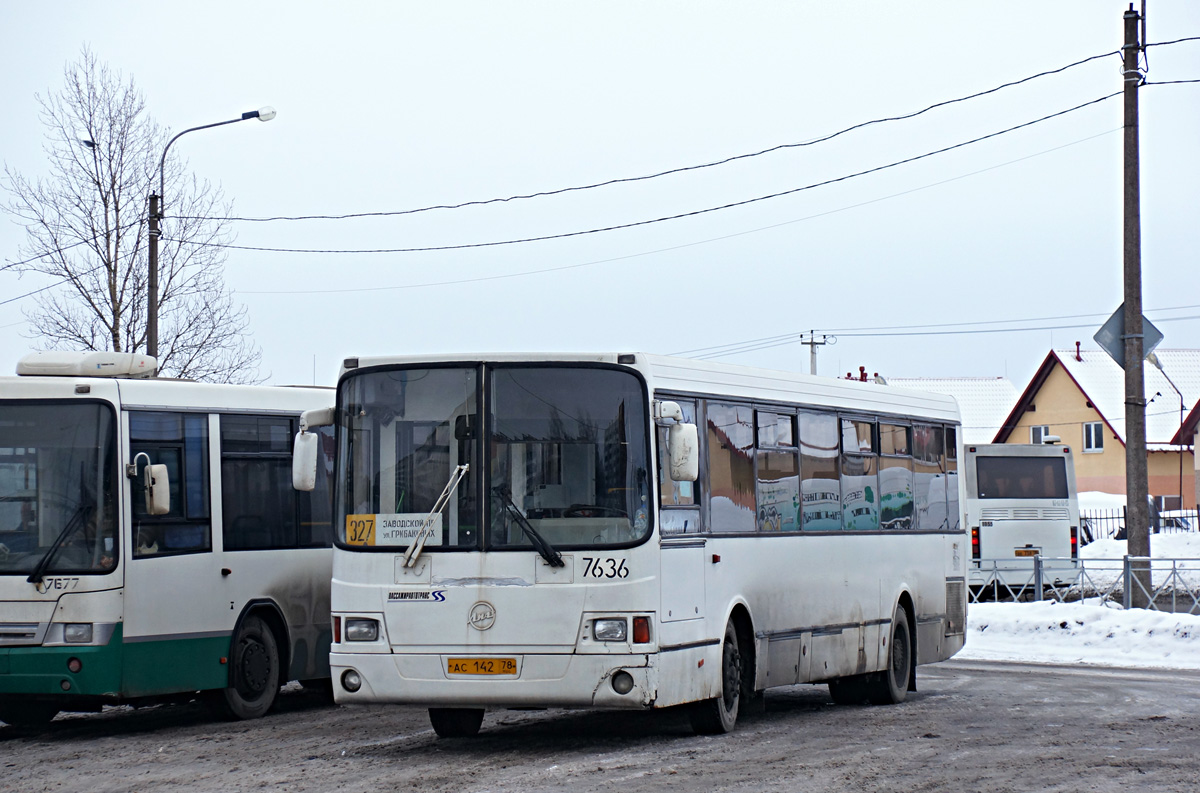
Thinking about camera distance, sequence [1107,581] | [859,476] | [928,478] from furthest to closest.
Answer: [1107,581] → [928,478] → [859,476]

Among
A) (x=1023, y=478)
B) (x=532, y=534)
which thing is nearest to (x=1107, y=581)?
(x=1023, y=478)

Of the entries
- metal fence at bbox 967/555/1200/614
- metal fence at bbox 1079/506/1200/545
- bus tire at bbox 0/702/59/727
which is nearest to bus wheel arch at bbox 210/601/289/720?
bus tire at bbox 0/702/59/727

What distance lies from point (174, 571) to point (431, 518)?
131 inches

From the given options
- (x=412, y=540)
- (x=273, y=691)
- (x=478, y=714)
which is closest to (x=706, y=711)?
(x=478, y=714)

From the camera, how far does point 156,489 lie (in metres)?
12.9

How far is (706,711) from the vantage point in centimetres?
1207

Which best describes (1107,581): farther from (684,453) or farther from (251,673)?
(684,453)

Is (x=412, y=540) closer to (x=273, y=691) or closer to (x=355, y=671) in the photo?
(x=355, y=671)

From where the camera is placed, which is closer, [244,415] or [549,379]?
[549,379]

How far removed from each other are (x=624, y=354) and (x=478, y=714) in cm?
311

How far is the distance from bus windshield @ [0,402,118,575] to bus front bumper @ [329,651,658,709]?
3.12 metres

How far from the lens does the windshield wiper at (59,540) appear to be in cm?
1266

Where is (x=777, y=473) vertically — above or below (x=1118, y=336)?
below

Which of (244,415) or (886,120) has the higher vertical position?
(886,120)
